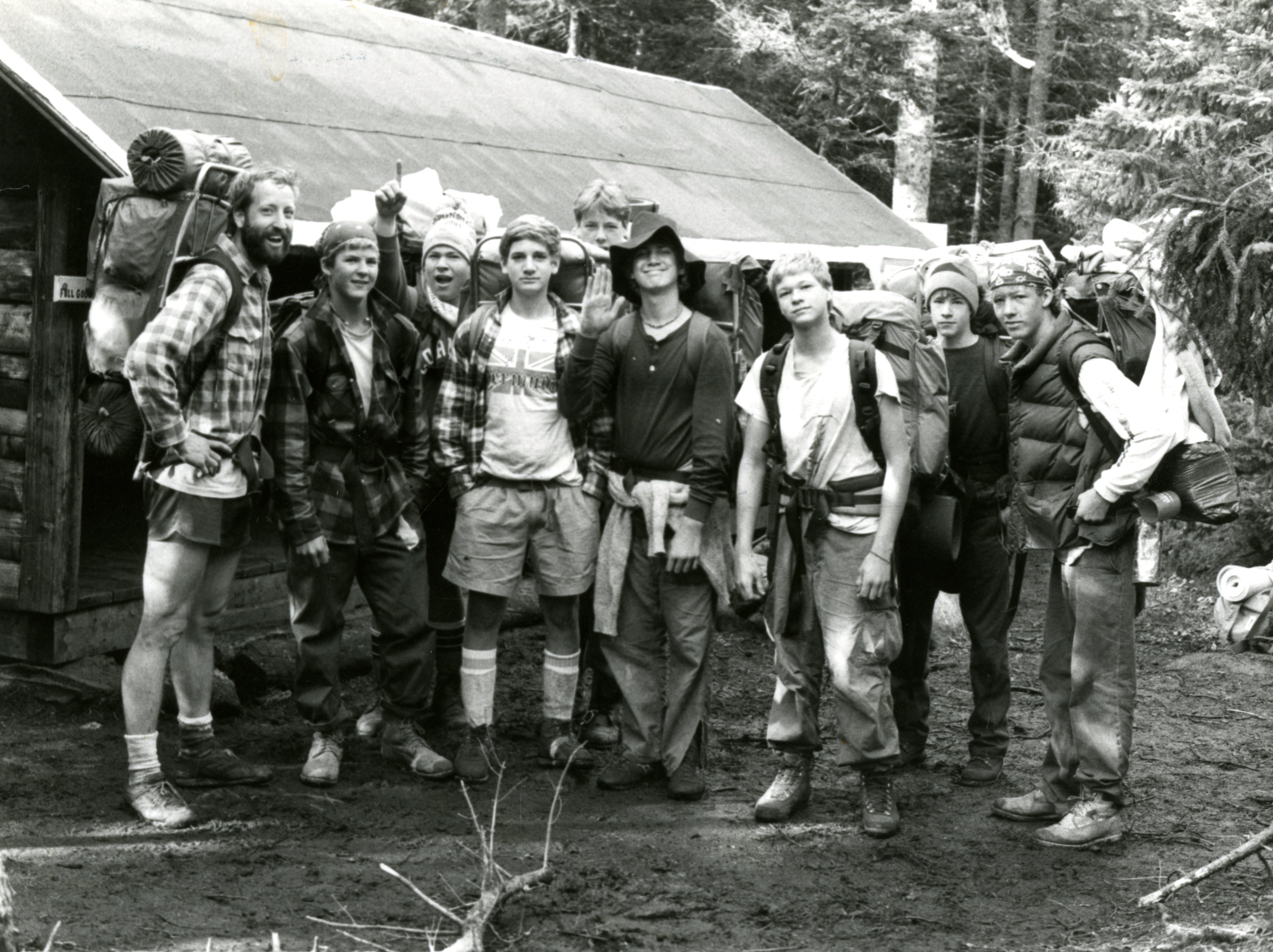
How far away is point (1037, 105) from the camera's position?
18.6m

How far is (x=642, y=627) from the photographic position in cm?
554

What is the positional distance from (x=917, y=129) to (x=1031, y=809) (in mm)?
12787

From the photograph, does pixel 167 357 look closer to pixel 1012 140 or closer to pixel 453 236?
pixel 453 236

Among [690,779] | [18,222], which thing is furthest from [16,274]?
[690,779]

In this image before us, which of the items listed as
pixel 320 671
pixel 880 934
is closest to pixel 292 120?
pixel 320 671

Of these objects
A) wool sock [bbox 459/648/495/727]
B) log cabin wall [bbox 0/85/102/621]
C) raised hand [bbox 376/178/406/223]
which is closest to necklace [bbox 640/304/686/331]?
raised hand [bbox 376/178/406/223]

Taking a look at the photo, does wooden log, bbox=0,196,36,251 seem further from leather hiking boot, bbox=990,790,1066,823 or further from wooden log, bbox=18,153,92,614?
leather hiking boot, bbox=990,790,1066,823

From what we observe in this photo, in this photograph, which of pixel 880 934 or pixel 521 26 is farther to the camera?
pixel 521 26

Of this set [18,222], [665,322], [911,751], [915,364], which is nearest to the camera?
[915,364]

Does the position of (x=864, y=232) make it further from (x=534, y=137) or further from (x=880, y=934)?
(x=880, y=934)

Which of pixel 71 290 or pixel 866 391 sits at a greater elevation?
pixel 71 290

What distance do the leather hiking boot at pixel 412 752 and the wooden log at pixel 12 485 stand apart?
2.19 m

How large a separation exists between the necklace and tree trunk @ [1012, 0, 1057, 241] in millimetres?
13697

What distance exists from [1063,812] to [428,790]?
245 cm
